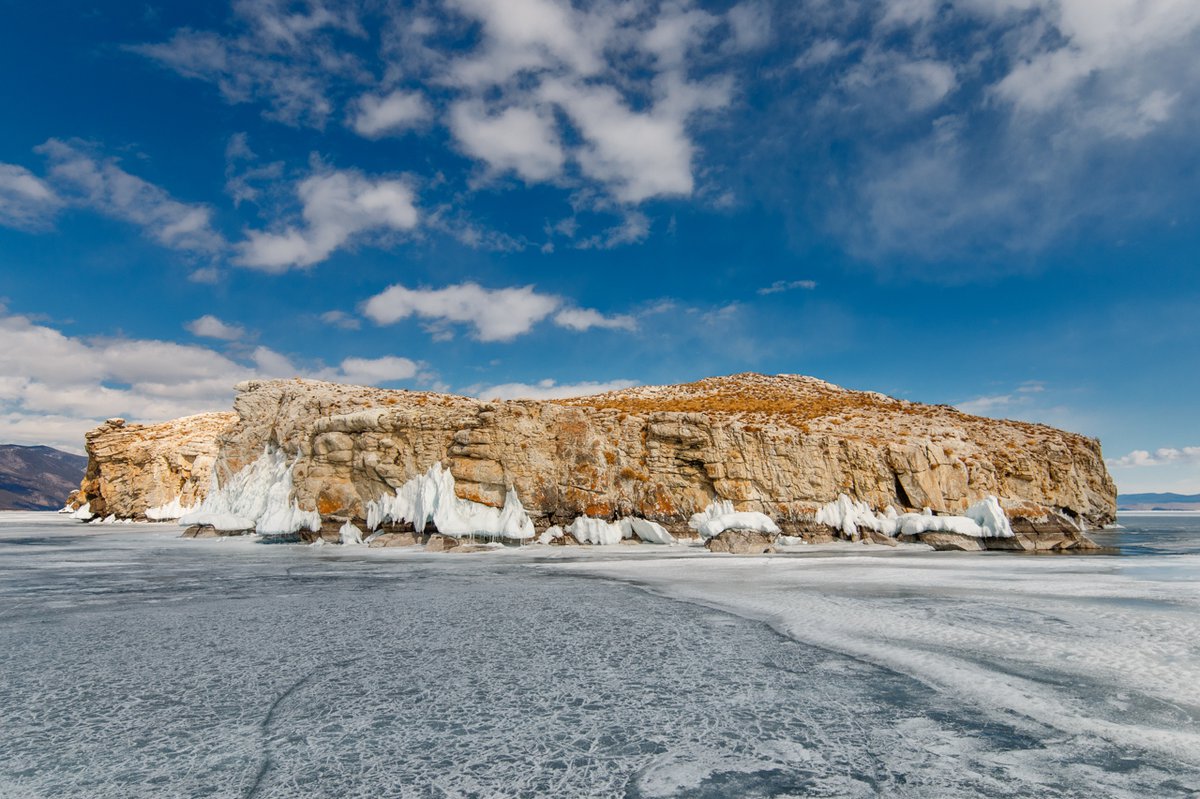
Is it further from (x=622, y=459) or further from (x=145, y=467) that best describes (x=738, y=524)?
(x=145, y=467)

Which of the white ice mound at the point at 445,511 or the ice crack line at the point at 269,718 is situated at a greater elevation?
the white ice mound at the point at 445,511

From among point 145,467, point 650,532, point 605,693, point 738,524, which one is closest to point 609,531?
point 650,532

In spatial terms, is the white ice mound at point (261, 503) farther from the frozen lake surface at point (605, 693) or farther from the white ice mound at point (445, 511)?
the frozen lake surface at point (605, 693)

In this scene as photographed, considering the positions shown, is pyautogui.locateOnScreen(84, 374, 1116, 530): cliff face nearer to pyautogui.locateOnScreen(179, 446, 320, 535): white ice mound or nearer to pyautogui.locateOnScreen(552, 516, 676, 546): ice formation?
pyautogui.locateOnScreen(552, 516, 676, 546): ice formation

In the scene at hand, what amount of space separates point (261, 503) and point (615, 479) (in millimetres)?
24874

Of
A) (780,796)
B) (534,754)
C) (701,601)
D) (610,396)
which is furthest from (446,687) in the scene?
(610,396)

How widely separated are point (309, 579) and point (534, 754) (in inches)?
569

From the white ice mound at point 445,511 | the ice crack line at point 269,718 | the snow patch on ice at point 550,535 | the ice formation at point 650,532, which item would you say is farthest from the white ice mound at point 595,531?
the ice crack line at point 269,718

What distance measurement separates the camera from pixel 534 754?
489 cm

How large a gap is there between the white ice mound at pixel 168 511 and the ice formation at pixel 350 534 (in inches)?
1685

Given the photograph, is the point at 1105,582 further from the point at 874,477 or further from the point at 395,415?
the point at 395,415

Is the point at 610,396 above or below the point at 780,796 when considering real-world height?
above

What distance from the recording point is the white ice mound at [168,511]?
66.1 m

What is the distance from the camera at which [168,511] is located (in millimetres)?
66188
